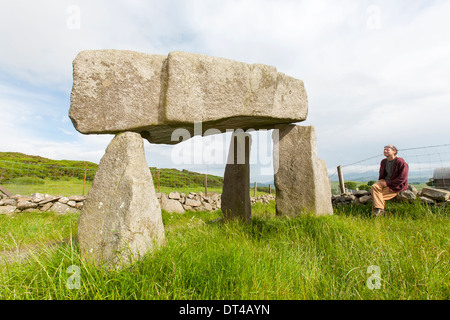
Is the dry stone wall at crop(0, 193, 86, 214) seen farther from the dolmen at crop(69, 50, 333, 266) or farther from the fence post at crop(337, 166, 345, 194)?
the fence post at crop(337, 166, 345, 194)

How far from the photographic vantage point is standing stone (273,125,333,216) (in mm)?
4137

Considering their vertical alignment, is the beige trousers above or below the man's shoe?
above

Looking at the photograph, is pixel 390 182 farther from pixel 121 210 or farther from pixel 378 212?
pixel 121 210

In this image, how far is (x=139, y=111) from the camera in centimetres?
281

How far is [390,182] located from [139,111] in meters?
4.48

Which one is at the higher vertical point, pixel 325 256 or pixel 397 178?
pixel 397 178

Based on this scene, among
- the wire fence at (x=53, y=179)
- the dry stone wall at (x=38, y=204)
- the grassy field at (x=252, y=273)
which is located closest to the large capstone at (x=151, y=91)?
the grassy field at (x=252, y=273)

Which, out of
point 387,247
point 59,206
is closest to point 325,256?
point 387,247

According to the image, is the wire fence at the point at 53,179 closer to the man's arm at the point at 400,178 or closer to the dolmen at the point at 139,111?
the dolmen at the point at 139,111

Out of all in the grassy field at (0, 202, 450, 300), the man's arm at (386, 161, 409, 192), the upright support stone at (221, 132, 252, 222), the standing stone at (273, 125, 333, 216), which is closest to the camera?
the grassy field at (0, 202, 450, 300)

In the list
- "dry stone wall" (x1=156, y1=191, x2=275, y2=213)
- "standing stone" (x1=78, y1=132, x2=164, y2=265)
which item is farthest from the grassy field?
"dry stone wall" (x1=156, y1=191, x2=275, y2=213)

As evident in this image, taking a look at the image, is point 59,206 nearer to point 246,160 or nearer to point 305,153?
point 246,160

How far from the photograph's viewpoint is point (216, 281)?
1856 millimetres
